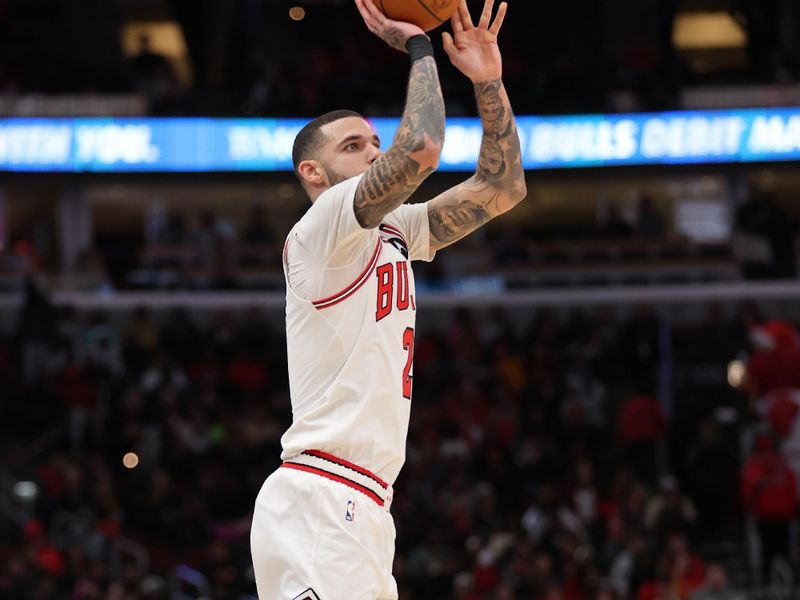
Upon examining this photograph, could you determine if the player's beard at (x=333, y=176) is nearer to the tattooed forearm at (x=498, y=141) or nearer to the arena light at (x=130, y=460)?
the tattooed forearm at (x=498, y=141)

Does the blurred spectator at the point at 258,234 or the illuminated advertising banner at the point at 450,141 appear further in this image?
the blurred spectator at the point at 258,234

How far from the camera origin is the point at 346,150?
4.93 m

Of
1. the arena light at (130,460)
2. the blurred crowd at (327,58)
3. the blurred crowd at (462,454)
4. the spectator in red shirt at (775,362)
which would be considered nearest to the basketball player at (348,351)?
the blurred crowd at (462,454)

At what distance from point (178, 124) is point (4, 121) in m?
3.01

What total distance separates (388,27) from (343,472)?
1551 mm

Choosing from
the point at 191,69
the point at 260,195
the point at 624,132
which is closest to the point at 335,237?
the point at 624,132

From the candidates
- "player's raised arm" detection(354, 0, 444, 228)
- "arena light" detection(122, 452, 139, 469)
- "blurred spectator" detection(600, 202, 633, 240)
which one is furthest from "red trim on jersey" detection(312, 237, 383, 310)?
"blurred spectator" detection(600, 202, 633, 240)

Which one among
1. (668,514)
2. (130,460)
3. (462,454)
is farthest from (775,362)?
(130,460)

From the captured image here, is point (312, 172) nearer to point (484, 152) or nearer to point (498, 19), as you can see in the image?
point (484, 152)

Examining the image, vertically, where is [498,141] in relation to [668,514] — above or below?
above

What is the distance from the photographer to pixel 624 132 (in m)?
24.0

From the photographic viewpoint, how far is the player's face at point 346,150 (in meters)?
4.92

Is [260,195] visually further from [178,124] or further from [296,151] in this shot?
[296,151]

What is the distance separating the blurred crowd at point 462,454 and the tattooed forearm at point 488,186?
335 inches
